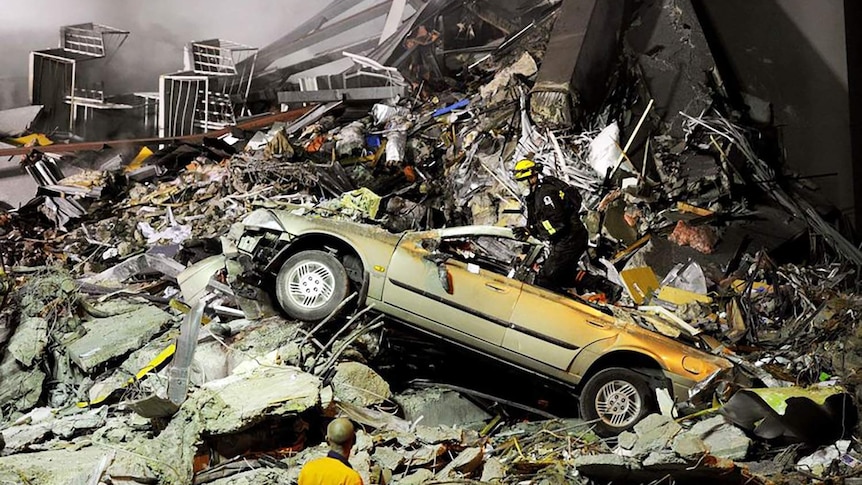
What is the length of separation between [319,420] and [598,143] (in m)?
6.05

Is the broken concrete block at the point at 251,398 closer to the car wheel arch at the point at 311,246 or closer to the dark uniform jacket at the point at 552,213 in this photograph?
the car wheel arch at the point at 311,246

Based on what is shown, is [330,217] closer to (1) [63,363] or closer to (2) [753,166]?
(1) [63,363]

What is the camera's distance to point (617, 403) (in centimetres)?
633

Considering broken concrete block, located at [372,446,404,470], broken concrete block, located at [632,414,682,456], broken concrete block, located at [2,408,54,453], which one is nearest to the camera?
broken concrete block, located at [372,446,404,470]

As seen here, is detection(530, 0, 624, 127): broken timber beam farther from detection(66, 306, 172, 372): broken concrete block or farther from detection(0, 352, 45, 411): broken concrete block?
detection(0, 352, 45, 411): broken concrete block

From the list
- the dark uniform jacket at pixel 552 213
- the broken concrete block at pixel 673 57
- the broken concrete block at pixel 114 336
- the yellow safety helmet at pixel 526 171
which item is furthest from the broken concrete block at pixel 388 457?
the broken concrete block at pixel 673 57

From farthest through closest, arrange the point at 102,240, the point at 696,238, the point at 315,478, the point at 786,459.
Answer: the point at 102,240 → the point at 696,238 → the point at 786,459 → the point at 315,478

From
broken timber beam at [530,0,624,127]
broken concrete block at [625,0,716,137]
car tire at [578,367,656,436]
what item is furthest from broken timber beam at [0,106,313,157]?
car tire at [578,367,656,436]

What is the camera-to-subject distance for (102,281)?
8.74m

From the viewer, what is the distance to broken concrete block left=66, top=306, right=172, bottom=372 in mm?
6773

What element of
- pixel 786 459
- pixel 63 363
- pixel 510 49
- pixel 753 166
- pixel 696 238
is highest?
pixel 510 49

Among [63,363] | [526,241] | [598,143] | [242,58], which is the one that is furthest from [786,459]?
[242,58]

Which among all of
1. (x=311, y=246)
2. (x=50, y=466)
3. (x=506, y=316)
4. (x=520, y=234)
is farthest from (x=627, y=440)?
(x=50, y=466)

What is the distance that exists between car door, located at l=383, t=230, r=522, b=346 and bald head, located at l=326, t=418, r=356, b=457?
96.7 inches
